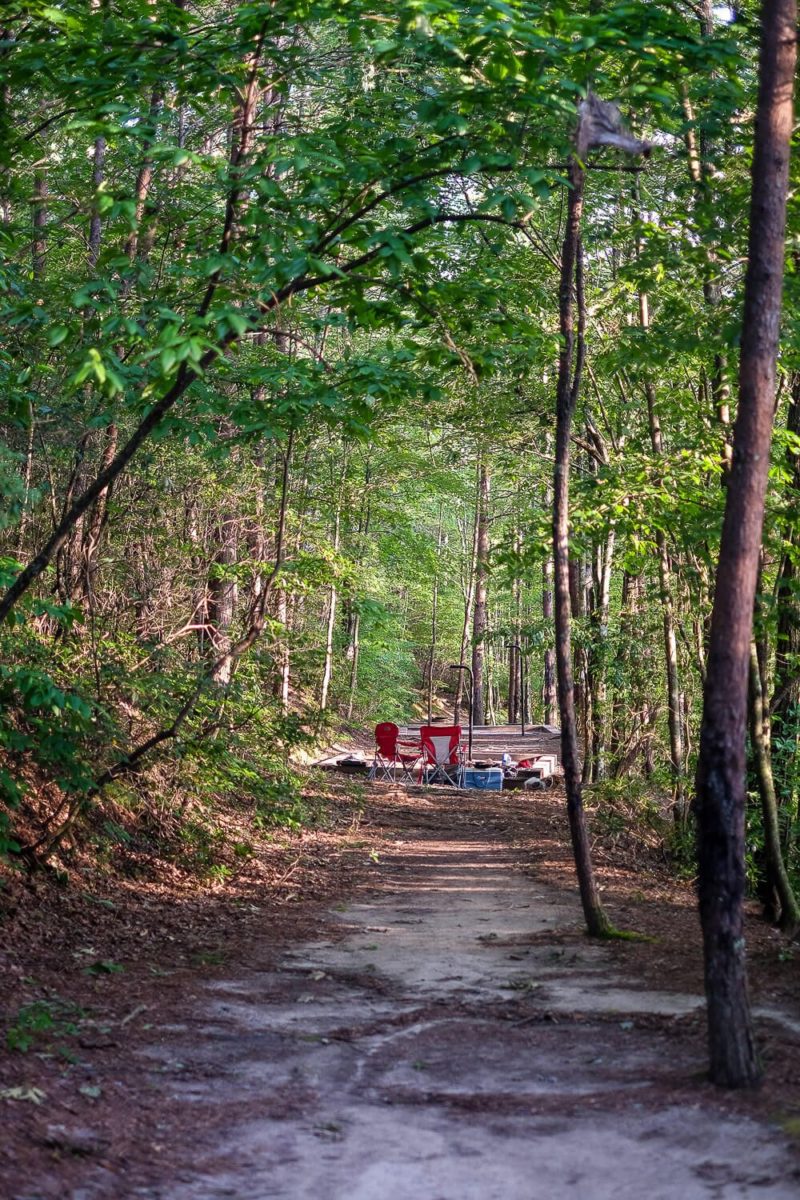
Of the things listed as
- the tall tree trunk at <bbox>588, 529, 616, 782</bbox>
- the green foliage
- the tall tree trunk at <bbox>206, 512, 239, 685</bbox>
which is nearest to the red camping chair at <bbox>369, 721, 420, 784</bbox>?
the tall tree trunk at <bbox>588, 529, 616, 782</bbox>

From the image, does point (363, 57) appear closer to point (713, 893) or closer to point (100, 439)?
→ point (100, 439)

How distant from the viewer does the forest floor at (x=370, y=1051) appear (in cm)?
442

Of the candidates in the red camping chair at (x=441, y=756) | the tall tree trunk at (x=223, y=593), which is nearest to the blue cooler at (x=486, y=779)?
the red camping chair at (x=441, y=756)

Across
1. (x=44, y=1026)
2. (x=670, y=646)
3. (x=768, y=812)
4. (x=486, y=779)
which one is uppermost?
(x=670, y=646)

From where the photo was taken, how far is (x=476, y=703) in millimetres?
33969

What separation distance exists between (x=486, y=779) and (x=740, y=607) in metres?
16.8

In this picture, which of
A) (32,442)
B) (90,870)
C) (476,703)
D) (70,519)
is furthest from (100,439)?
(476,703)

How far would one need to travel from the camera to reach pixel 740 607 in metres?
5.51

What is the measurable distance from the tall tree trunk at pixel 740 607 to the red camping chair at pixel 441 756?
54.4 feet

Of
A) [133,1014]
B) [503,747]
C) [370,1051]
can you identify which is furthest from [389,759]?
[370,1051]

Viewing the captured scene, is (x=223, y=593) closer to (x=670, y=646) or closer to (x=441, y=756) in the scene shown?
(x=670, y=646)

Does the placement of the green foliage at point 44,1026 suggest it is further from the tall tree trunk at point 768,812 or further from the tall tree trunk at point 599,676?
the tall tree trunk at point 599,676

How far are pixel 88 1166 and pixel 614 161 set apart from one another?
9.05 m

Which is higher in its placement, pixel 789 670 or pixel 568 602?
pixel 568 602
